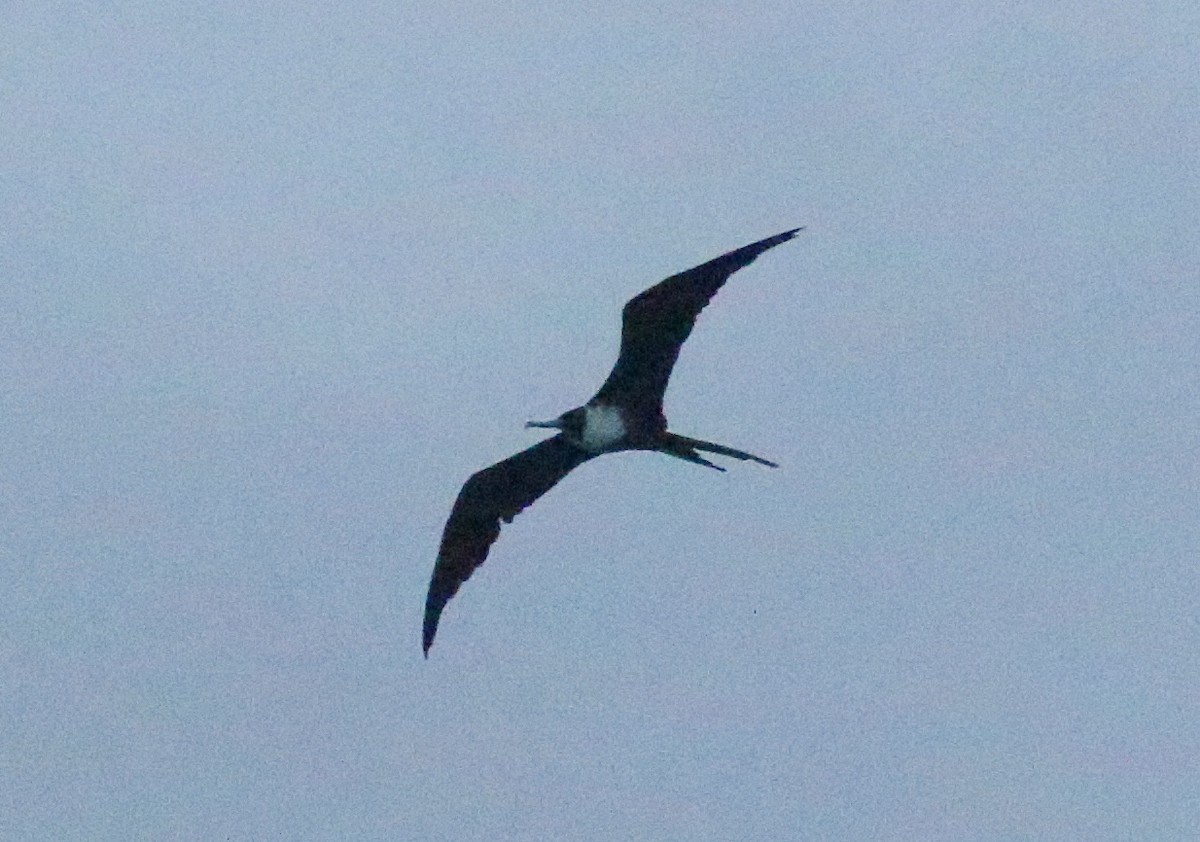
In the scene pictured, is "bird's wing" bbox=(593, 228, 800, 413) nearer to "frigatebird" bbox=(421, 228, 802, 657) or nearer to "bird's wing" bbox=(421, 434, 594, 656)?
"frigatebird" bbox=(421, 228, 802, 657)

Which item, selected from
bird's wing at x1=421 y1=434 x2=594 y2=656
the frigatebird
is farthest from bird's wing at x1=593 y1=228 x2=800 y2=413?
bird's wing at x1=421 y1=434 x2=594 y2=656

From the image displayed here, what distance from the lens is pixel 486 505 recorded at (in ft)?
52.7

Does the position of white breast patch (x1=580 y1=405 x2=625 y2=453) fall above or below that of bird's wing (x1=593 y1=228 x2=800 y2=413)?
below

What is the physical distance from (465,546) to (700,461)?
2.37 m

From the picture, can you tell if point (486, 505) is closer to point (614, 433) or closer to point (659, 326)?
point (614, 433)

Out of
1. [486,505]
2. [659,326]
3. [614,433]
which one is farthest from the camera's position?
[486,505]

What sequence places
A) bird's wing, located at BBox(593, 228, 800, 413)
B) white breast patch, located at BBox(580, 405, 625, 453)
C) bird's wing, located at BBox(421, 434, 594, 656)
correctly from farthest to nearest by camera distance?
bird's wing, located at BBox(421, 434, 594, 656)
white breast patch, located at BBox(580, 405, 625, 453)
bird's wing, located at BBox(593, 228, 800, 413)

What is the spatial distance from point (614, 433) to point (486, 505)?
146 centimetres

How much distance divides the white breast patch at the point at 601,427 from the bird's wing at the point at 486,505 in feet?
1.08

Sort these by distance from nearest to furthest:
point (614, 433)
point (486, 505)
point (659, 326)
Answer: point (659, 326)
point (614, 433)
point (486, 505)

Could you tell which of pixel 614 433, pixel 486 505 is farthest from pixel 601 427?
pixel 486 505

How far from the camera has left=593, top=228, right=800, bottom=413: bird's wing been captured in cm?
1398

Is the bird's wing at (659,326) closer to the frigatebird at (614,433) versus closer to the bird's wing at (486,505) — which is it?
the frigatebird at (614,433)

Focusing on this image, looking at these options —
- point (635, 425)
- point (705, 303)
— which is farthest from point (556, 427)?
point (705, 303)
